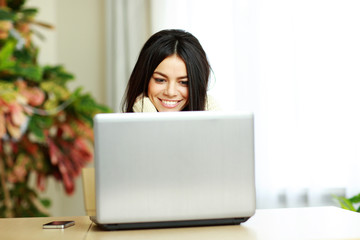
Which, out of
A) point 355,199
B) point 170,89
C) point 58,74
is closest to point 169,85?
point 170,89

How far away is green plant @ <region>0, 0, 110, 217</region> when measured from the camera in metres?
3.08

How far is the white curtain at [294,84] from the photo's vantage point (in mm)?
2684

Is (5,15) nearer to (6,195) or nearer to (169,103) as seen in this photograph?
(6,195)

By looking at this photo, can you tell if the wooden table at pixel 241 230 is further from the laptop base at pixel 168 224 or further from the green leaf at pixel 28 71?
the green leaf at pixel 28 71

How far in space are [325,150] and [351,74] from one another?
0.41m

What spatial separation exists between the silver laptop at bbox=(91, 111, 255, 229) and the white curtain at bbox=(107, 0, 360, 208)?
5.47 feet

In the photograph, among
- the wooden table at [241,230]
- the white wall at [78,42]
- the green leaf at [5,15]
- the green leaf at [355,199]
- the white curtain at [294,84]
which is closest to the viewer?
the wooden table at [241,230]

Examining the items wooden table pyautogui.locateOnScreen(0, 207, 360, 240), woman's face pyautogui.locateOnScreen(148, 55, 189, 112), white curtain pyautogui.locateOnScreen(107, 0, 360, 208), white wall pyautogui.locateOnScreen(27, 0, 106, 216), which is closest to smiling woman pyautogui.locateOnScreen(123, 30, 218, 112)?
woman's face pyautogui.locateOnScreen(148, 55, 189, 112)

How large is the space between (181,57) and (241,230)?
705 mm

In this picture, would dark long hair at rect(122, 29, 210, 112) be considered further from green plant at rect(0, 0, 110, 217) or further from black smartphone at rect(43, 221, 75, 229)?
green plant at rect(0, 0, 110, 217)

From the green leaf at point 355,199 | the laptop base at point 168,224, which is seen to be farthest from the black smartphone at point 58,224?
the green leaf at point 355,199

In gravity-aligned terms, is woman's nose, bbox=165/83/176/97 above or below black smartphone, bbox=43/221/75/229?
above

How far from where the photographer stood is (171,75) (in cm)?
167

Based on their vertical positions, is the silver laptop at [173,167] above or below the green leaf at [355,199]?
above
